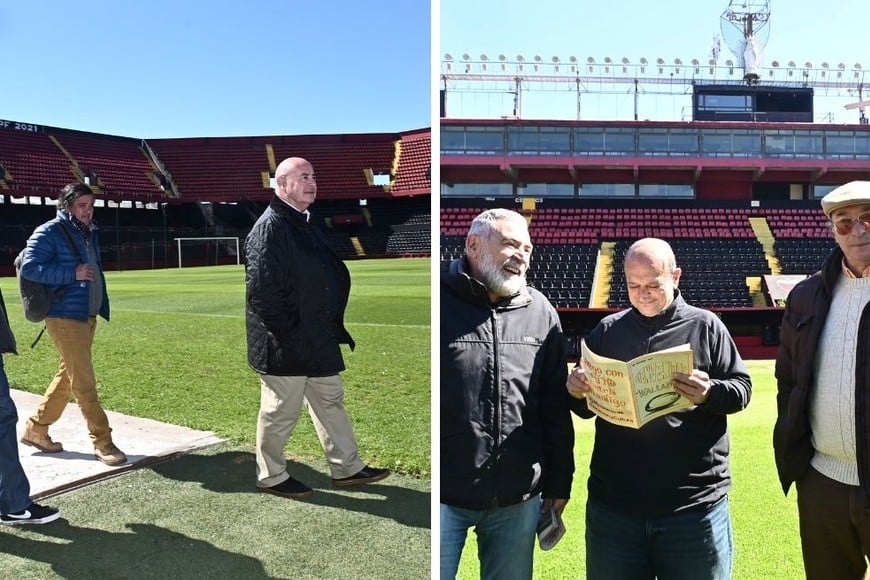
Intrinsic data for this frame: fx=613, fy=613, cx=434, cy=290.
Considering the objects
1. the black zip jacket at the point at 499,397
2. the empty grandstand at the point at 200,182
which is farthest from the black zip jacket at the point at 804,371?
the empty grandstand at the point at 200,182

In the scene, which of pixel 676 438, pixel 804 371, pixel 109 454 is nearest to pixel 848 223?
pixel 804 371

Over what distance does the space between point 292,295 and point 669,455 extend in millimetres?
1025

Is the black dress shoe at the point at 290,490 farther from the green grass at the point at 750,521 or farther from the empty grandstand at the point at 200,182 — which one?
the empty grandstand at the point at 200,182

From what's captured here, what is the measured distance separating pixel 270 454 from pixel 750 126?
2664 mm

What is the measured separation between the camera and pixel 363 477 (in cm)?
195

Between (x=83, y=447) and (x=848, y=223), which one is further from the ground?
(x=848, y=223)

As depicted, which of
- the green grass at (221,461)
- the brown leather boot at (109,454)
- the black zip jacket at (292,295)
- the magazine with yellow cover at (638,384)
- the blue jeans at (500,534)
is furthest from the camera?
the brown leather boot at (109,454)

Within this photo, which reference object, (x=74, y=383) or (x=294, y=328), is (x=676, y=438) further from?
(x=74, y=383)

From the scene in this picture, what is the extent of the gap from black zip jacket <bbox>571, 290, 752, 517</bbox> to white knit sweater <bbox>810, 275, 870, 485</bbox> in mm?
192

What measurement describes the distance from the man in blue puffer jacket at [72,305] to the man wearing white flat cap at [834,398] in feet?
5.99

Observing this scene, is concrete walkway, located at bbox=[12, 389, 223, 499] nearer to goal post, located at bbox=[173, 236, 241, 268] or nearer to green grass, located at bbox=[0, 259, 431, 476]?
green grass, located at bbox=[0, 259, 431, 476]

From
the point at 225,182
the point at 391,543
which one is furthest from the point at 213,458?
the point at 225,182

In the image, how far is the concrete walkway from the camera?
183 centimetres

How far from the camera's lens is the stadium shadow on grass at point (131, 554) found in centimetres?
171
